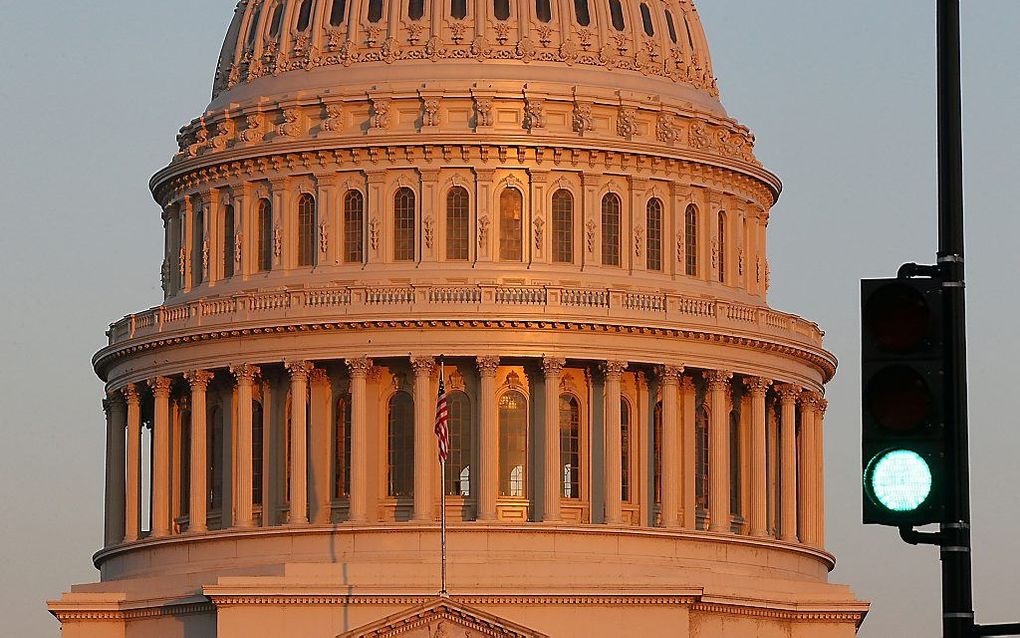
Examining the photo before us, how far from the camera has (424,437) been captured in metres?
90.6

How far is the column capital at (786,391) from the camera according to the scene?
313ft

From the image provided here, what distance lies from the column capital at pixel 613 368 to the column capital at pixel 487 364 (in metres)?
3.58

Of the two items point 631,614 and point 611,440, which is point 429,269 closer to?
point 611,440

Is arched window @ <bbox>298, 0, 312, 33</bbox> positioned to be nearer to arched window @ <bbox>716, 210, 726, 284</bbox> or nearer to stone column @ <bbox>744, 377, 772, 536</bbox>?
arched window @ <bbox>716, 210, 726, 284</bbox>

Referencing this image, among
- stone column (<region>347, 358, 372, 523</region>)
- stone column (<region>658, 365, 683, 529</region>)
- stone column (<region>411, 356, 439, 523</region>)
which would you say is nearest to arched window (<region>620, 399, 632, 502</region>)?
stone column (<region>658, 365, 683, 529</region>)

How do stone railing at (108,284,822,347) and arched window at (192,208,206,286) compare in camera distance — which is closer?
stone railing at (108,284,822,347)

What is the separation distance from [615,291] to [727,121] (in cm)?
987

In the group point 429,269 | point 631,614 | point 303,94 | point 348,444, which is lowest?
point 631,614

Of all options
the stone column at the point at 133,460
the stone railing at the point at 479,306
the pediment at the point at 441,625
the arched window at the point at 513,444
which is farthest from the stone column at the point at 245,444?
the pediment at the point at 441,625

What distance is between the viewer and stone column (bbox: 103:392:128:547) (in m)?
97.4

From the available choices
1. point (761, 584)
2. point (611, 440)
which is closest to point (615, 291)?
point (611, 440)

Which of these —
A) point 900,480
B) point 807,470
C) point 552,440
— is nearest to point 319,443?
point 552,440

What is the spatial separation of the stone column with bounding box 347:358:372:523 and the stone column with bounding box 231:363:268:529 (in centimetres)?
375

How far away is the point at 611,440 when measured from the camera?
91250mm
